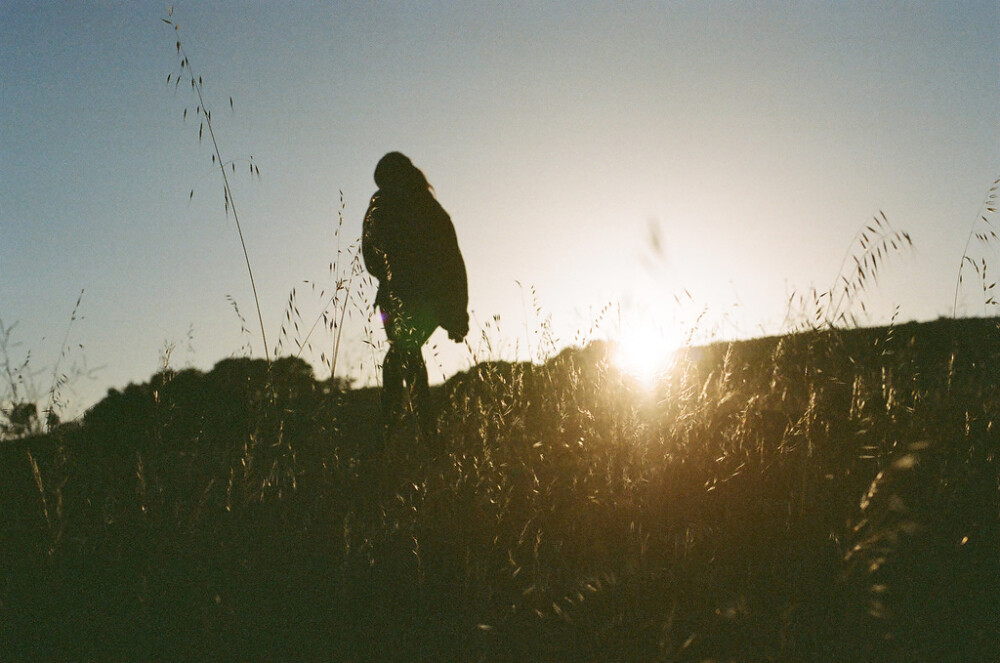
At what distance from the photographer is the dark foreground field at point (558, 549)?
4.61 feet

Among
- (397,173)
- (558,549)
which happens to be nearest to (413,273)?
(397,173)

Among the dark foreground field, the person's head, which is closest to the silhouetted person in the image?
the person's head

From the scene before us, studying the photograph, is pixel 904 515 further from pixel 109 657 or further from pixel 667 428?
pixel 109 657

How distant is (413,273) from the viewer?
3.71 metres

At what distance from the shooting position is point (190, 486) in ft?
7.28

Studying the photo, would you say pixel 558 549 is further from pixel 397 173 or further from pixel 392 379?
pixel 397 173

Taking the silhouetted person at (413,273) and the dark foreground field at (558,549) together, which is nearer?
the dark foreground field at (558,549)

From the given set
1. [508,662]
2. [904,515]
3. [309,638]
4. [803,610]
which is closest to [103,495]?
[309,638]

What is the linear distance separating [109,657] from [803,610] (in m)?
1.67

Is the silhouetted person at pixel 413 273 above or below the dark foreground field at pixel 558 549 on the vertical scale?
above

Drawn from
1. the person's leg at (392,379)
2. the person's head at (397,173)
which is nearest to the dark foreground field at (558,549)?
the person's leg at (392,379)

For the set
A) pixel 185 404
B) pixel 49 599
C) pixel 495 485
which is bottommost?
pixel 49 599

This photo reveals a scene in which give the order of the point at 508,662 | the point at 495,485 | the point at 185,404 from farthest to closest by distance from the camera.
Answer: the point at 185,404 < the point at 495,485 < the point at 508,662

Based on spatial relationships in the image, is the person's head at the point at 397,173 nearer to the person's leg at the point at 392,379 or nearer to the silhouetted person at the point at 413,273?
the silhouetted person at the point at 413,273
